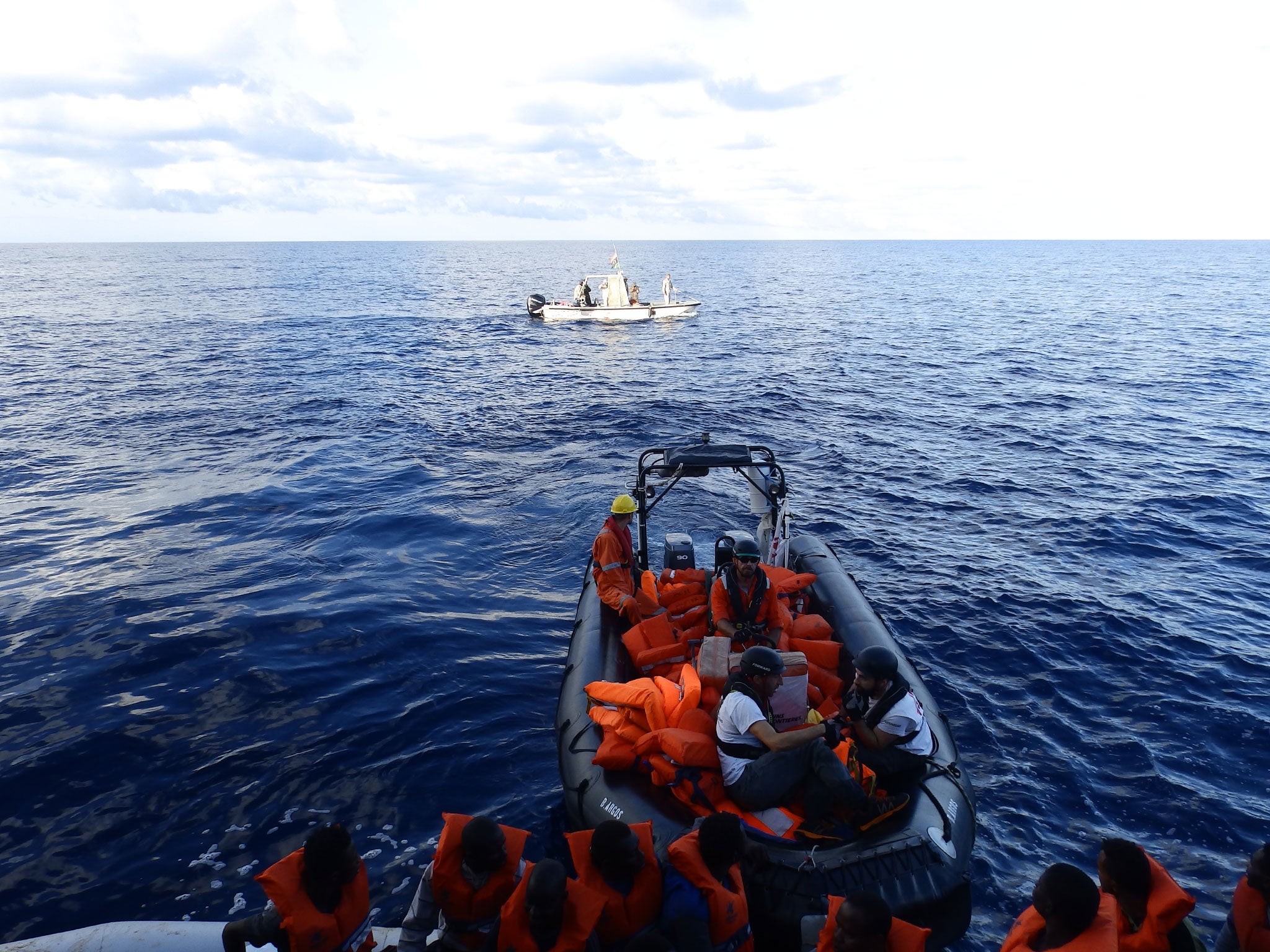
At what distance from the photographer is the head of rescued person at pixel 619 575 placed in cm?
920

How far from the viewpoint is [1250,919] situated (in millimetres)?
4168

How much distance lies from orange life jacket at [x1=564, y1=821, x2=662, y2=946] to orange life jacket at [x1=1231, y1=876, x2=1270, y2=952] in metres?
3.19

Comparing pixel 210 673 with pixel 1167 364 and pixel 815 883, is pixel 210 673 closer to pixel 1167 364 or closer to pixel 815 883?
pixel 815 883

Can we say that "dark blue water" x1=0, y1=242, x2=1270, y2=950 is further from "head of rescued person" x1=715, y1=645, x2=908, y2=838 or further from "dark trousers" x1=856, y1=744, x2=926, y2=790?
"head of rescued person" x1=715, y1=645, x2=908, y2=838

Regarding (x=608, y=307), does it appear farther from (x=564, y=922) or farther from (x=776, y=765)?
(x=564, y=922)

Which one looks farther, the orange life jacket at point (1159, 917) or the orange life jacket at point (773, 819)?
the orange life jacket at point (773, 819)

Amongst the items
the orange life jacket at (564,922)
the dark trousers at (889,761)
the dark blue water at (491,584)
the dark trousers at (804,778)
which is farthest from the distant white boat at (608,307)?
the orange life jacket at (564,922)

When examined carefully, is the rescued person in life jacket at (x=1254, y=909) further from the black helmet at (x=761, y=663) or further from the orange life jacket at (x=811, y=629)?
the orange life jacket at (x=811, y=629)

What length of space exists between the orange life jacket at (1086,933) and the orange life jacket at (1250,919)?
2.27 ft

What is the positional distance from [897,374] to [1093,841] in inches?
1125

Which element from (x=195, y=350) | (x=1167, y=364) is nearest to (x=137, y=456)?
(x=195, y=350)

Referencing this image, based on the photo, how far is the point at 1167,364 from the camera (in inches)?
1414

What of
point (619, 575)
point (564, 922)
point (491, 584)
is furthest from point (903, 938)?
point (491, 584)

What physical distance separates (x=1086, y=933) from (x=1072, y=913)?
123 mm
